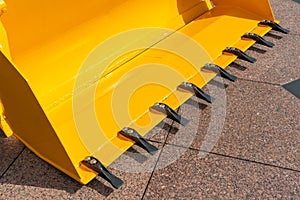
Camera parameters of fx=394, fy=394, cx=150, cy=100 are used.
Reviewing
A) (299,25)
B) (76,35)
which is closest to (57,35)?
(76,35)

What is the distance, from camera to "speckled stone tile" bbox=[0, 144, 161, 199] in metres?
2.12

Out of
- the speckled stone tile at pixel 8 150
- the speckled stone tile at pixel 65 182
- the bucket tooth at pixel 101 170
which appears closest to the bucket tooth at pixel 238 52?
the speckled stone tile at pixel 65 182

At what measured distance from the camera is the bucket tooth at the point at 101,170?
2.02m

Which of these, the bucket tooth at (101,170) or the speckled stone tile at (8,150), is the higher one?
the speckled stone tile at (8,150)

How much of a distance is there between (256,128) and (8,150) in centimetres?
155

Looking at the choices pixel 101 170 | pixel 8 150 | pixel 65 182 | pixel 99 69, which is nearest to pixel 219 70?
pixel 99 69

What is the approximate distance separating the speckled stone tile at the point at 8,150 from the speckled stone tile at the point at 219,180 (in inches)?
34.3

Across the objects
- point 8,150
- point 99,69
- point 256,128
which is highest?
point 99,69

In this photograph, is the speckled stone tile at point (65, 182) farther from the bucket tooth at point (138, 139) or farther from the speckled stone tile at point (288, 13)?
the speckled stone tile at point (288, 13)

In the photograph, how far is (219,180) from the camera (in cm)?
218

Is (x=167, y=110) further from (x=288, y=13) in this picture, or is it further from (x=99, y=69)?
(x=288, y=13)

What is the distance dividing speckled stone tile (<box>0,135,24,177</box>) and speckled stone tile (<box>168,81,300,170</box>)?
0.94 m

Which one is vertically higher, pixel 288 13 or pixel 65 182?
pixel 65 182

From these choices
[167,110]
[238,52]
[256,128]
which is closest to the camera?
[167,110]
